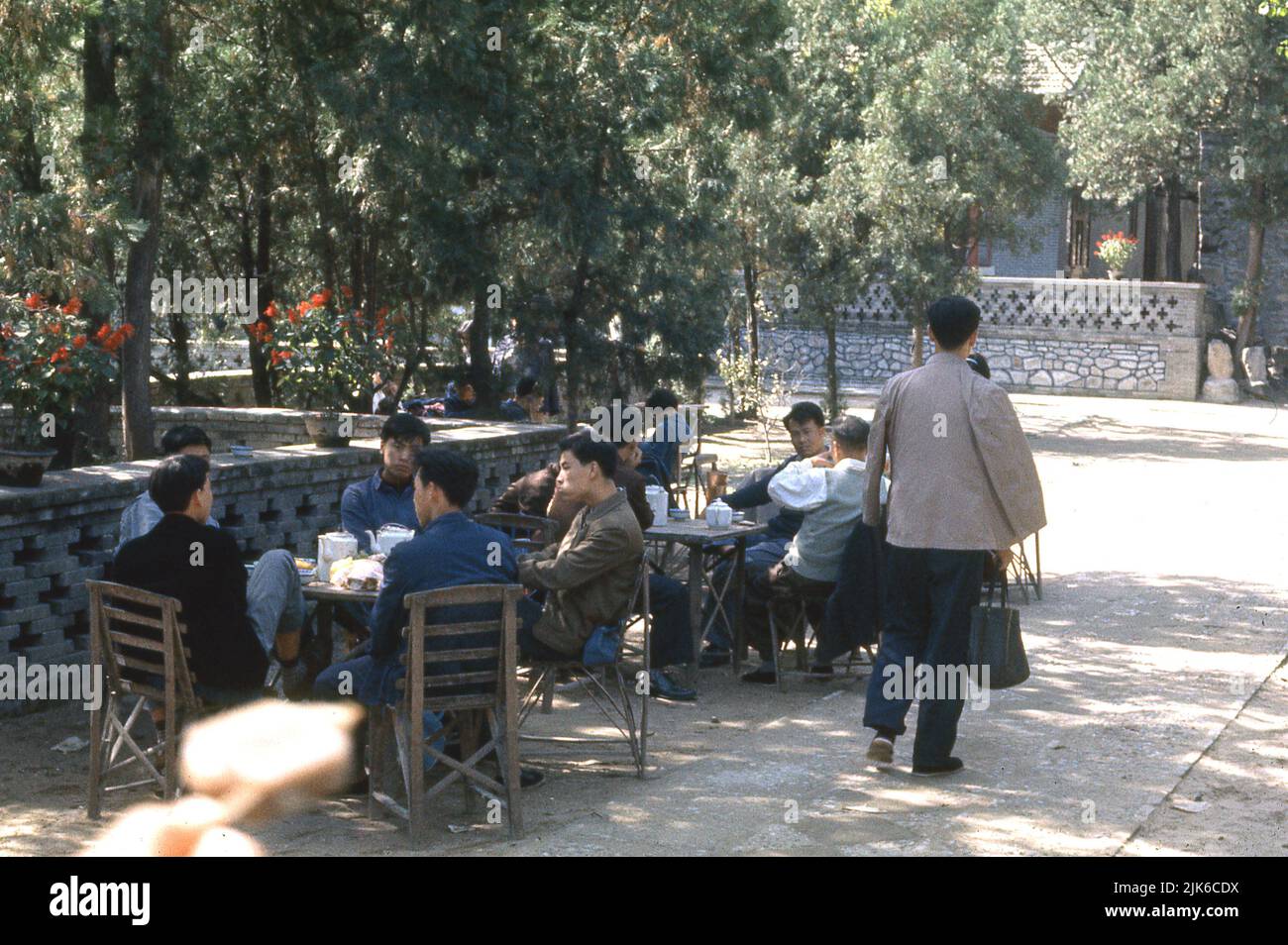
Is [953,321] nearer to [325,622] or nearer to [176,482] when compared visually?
[325,622]

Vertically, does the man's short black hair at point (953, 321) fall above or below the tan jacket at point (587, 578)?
above

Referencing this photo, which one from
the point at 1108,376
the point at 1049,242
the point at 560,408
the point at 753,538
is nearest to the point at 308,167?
the point at 560,408

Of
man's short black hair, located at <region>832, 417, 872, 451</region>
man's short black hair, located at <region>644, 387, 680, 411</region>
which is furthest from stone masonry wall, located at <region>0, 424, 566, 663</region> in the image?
man's short black hair, located at <region>832, 417, 872, 451</region>

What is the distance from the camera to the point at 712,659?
8.69 metres

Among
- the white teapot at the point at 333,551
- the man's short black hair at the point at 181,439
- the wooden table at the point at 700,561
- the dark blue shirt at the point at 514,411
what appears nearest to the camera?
the white teapot at the point at 333,551

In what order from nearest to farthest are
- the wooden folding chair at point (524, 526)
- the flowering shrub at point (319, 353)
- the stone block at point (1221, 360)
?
1. the wooden folding chair at point (524, 526)
2. the flowering shrub at point (319, 353)
3. the stone block at point (1221, 360)

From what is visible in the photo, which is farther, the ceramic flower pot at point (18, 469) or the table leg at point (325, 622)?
the ceramic flower pot at point (18, 469)

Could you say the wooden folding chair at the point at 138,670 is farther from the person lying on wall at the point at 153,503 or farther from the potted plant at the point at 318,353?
the potted plant at the point at 318,353

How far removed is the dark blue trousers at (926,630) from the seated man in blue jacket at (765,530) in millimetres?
1931

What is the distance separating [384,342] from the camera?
11.9m

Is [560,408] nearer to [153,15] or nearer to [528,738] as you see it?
[153,15]

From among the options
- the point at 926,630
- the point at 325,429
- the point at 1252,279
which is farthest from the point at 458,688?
the point at 1252,279

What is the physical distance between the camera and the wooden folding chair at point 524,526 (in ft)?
24.5

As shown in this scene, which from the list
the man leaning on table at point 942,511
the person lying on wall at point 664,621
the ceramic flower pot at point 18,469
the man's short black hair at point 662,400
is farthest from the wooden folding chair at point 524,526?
the man's short black hair at point 662,400
